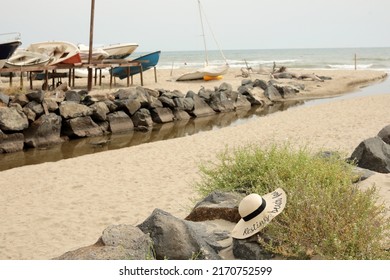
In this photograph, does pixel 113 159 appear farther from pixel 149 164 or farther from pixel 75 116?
pixel 75 116

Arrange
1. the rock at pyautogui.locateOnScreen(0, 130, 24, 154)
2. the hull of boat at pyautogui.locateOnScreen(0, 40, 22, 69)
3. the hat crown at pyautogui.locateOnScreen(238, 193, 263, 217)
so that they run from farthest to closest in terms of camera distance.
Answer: the hull of boat at pyautogui.locateOnScreen(0, 40, 22, 69) < the rock at pyautogui.locateOnScreen(0, 130, 24, 154) < the hat crown at pyautogui.locateOnScreen(238, 193, 263, 217)

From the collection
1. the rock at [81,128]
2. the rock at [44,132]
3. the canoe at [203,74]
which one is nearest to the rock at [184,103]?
the rock at [81,128]

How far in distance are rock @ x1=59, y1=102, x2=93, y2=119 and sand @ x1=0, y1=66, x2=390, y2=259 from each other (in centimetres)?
400

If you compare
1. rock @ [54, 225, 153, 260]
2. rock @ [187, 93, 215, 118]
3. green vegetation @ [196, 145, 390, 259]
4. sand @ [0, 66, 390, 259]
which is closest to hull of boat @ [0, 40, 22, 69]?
rock @ [187, 93, 215, 118]

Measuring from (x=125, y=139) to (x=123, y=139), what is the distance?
0.06 m

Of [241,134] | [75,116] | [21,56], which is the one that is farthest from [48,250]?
[21,56]

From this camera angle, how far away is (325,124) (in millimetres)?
14008

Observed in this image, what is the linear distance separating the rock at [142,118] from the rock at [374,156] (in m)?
10.2

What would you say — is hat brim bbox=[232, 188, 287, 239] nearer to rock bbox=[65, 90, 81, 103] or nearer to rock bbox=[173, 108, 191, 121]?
rock bbox=[65, 90, 81, 103]

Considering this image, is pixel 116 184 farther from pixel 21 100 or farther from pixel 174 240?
pixel 21 100

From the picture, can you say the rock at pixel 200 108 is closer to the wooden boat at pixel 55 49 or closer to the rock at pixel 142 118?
the rock at pixel 142 118

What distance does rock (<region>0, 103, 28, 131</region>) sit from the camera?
1332 cm

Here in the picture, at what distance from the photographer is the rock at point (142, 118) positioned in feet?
54.7

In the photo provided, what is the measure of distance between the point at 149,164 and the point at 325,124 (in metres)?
6.32
